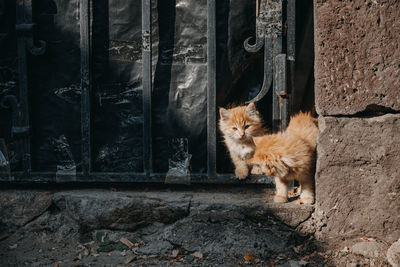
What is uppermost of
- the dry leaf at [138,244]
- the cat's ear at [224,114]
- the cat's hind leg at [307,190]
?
the cat's ear at [224,114]

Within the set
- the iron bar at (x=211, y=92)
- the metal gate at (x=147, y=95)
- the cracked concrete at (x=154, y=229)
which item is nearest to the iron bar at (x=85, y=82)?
the metal gate at (x=147, y=95)

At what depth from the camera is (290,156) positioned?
7.25ft

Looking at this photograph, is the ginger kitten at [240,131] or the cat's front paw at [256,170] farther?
the ginger kitten at [240,131]

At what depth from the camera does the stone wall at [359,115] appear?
83.0 inches

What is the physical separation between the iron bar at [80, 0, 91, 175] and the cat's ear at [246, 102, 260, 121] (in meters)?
1.24

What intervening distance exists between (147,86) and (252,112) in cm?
83

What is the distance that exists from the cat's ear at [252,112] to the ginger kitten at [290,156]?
0.19 metres

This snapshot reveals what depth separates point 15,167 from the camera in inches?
109

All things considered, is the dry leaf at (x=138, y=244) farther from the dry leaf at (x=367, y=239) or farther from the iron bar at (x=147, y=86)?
the dry leaf at (x=367, y=239)

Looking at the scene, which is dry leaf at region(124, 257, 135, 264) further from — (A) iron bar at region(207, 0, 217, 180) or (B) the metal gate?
(A) iron bar at region(207, 0, 217, 180)

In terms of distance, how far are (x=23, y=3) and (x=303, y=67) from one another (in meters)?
3.64

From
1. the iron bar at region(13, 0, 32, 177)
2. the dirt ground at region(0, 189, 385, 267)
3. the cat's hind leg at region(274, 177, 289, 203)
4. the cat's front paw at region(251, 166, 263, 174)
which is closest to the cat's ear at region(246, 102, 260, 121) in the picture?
the cat's front paw at region(251, 166, 263, 174)

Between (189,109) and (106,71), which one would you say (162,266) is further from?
(106,71)

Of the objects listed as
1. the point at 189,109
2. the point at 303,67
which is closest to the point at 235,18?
the point at 189,109
